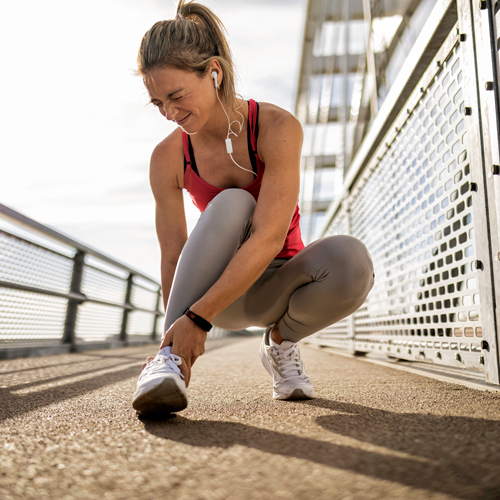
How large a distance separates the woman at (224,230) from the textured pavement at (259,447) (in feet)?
0.46

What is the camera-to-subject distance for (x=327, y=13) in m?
10.3

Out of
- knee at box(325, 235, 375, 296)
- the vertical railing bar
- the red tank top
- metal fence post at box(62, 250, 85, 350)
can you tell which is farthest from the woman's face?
metal fence post at box(62, 250, 85, 350)

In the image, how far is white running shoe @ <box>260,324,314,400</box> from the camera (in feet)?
4.27

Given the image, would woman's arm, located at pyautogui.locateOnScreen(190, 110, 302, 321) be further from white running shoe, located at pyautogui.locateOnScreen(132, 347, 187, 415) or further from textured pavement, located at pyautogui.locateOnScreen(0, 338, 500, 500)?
textured pavement, located at pyautogui.locateOnScreen(0, 338, 500, 500)

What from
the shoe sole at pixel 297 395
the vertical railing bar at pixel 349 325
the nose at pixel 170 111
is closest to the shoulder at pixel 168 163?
the nose at pixel 170 111

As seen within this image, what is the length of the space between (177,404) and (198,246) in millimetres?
418

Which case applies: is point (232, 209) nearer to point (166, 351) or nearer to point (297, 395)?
point (166, 351)

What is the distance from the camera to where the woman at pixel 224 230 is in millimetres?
1110

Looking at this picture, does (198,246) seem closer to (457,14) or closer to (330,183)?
(457,14)

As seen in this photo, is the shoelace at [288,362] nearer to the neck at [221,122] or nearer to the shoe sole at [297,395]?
the shoe sole at [297,395]

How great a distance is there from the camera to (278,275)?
1476mm

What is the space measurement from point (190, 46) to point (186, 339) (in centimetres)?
86

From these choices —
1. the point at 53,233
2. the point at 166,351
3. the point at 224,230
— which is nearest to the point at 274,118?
the point at 224,230

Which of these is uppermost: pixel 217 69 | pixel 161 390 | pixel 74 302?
pixel 217 69
